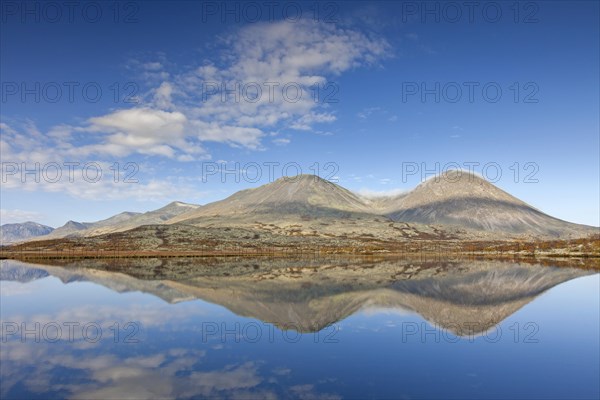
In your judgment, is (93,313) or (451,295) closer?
(93,313)

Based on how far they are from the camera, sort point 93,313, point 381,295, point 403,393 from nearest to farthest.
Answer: point 403,393
point 93,313
point 381,295

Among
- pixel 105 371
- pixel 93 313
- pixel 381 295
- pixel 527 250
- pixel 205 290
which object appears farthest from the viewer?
pixel 527 250

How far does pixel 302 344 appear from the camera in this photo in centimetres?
2277

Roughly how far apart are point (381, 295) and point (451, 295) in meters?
7.07

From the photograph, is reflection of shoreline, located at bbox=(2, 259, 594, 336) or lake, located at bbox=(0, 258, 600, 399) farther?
reflection of shoreline, located at bbox=(2, 259, 594, 336)

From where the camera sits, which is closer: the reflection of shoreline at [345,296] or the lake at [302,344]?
the lake at [302,344]

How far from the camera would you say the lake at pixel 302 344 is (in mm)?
16016

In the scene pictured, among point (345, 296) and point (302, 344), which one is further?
point (345, 296)

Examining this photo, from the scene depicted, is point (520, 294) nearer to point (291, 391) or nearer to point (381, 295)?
point (381, 295)

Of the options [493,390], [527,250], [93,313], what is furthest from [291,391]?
[527,250]

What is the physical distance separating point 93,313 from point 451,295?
33.0 m

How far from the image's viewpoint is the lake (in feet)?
52.5

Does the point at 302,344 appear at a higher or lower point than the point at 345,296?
higher

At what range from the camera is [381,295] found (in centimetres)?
4053
